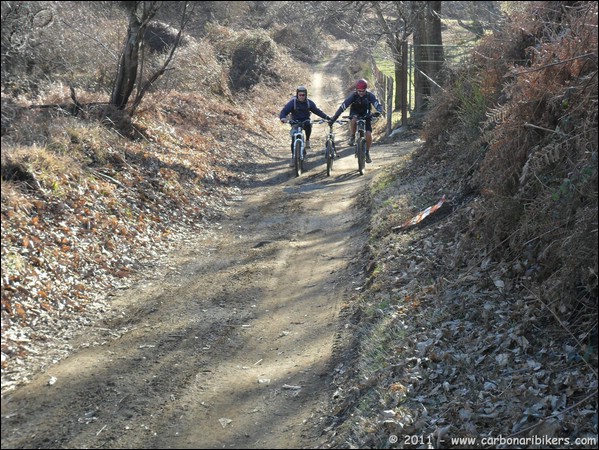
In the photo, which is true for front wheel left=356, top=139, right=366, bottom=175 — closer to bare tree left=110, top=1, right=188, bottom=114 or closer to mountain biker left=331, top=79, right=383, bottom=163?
mountain biker left=331, top=79, right=383, bottom=163

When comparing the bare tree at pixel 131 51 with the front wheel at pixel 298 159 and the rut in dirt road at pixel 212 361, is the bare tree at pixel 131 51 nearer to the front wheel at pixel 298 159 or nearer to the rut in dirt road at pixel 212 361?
the front wheel at pixel 298 159

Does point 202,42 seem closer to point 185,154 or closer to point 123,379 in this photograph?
point 185,154

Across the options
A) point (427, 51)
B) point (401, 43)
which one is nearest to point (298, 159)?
point (427, 51)

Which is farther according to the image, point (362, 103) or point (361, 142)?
point (362, 103)

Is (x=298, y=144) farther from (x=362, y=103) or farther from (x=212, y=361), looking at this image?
(x=212, y=361)

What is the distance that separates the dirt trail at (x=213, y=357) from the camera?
5.46m

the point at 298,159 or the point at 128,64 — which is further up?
the point at 128,64

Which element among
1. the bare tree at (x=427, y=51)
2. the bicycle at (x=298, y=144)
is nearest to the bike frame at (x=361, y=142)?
the bicycle at (x=298, y=144)

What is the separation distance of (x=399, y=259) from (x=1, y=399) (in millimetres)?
5287

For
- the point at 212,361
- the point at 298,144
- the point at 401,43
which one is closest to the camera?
the point at 212,361

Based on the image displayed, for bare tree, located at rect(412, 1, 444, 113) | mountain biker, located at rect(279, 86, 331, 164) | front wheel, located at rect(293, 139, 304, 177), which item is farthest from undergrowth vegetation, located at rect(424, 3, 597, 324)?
bare tree, located at rect(412, 1, 444, 113)

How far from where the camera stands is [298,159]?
15930mm

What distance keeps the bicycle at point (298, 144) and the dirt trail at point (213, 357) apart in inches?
177

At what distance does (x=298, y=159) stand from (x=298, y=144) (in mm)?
465
